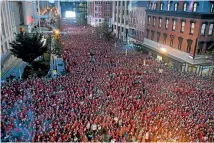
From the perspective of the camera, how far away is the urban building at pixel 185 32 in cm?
2783

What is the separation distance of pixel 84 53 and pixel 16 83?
14291 millimetres

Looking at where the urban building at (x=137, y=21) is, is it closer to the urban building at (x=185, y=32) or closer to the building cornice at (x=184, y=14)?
the building cornice at (x=184, y=14)

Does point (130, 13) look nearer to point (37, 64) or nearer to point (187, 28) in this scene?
point (187, 28)

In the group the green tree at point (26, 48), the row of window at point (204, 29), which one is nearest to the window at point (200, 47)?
the row of window at point (204, 29)

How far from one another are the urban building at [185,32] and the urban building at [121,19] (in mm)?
15842

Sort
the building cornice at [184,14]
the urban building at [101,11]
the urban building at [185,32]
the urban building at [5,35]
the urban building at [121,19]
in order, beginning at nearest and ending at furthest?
the building cornice at [184,14] < the urban building at [185,32] < the urban building at [5,35] < the urban building at [121,19] < the urban building at [101,11]

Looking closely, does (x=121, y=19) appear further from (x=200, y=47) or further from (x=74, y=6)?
(x=74, y=6)

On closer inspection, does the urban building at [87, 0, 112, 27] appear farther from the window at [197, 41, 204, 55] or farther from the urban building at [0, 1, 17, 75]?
the window at [197, 41, 204, 55]

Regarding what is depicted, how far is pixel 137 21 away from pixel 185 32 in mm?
16397

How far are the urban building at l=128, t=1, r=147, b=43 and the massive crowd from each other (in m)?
19.0

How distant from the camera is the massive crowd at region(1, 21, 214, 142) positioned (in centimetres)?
1407

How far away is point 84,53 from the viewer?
33250 millimetres

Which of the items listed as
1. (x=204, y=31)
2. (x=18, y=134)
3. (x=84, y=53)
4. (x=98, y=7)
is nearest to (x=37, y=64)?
(x=84, y=53)

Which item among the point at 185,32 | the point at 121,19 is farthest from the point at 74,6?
the point at 185,32
